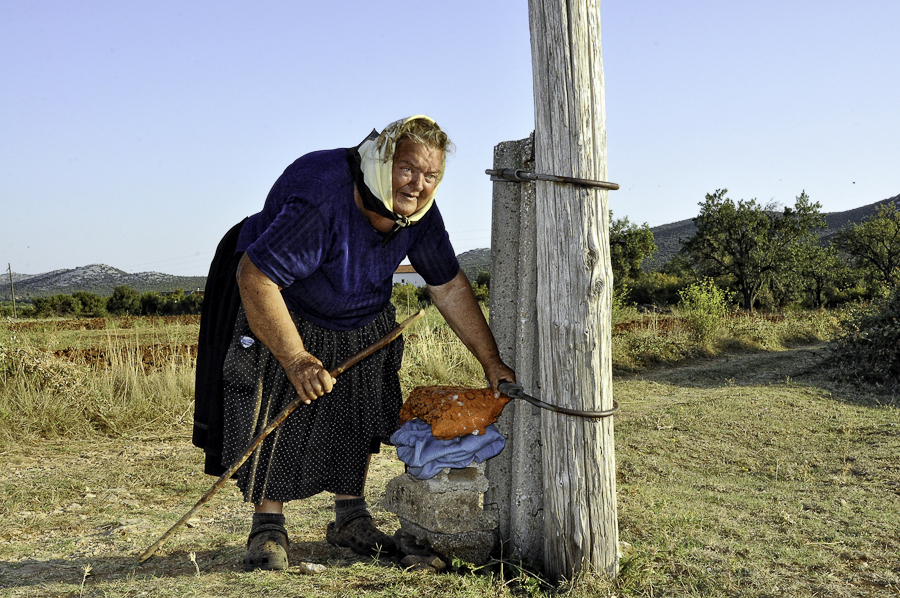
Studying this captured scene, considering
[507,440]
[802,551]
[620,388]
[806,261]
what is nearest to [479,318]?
[507,440]

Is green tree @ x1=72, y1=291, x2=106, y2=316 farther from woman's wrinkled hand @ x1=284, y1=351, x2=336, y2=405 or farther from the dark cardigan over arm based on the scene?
woman's wrinkled hand @ x1=284, y1=351, x2=336, y2=405

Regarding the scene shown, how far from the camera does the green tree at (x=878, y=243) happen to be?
27.2m

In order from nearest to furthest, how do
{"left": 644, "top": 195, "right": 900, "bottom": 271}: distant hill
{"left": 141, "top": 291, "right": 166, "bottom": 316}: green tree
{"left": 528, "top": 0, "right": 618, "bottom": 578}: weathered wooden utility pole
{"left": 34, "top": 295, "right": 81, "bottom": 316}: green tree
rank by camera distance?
1. {"left": 528, "top": 0, "right": 618, "bottom": 578}: weathered wooden utility pole
2. {"left": 34, "top": 295, "right": 81, "bottom": 316}: green tree
3. {"left": 141, "top": 291, "right": 166, "bottom": 316}: green tree
4. {"left": 644, "top": 195, "right": 900, "bottom": 271}: distant hill

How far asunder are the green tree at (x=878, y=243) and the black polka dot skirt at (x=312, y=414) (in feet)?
95.3

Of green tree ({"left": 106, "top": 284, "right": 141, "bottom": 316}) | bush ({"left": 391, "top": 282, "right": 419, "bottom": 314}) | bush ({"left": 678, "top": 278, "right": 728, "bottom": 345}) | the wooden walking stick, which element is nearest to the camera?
the wooden walking stick

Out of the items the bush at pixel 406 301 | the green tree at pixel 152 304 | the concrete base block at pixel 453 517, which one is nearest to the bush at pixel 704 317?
the bush at pixel 406 301

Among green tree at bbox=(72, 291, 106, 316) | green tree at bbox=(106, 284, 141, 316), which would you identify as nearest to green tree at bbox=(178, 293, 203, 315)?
green tree at bbox=(106, 284, 141, 316)

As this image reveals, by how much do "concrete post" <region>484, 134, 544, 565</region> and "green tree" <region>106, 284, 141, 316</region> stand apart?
29083mm

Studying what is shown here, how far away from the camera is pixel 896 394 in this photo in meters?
7.50

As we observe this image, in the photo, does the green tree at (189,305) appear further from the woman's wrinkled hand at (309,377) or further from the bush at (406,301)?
the woman's wrinkled hand at (309,377)

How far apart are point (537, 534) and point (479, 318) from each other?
964 millimetres

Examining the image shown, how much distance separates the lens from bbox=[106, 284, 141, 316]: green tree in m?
29.5

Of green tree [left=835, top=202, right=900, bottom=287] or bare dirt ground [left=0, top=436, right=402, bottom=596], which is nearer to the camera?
bare dirt ground [left=0, top=436, right=402, bottom=596]

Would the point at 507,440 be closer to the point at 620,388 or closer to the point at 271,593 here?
the point at 271,593
